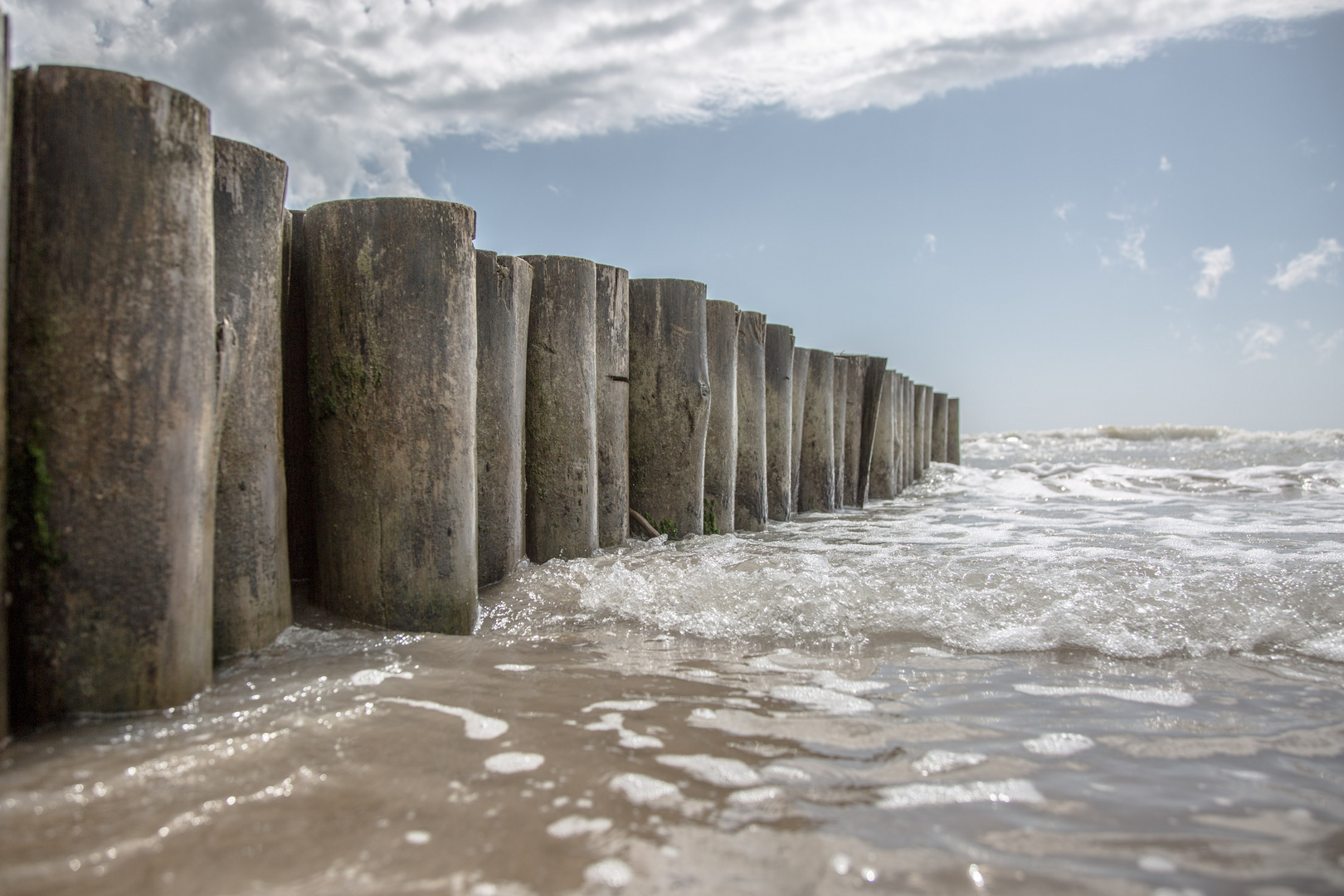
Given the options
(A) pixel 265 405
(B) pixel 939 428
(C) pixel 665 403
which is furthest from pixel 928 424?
(A) pixel 265 405

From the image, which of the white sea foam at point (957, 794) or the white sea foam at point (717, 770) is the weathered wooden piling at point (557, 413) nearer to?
the white sea foam at point (717, 770)

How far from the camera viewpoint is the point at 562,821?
167 cm

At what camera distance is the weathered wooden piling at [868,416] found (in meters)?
8.70

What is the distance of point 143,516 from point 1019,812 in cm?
216

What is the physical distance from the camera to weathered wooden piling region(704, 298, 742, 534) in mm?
5527

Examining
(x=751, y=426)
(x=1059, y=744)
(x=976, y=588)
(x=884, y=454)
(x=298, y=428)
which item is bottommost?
(x=1059, y=744)

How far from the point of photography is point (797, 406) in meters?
7.32

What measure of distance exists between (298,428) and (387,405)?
0.44 m

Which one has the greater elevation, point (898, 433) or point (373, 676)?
point (898, 433)

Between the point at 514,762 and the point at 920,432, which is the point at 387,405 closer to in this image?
the point at 514,762

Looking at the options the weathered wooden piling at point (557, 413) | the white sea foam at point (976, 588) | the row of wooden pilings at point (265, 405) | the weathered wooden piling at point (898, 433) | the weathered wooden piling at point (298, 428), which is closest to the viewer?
the row of wooden pilings at point (265, 405)

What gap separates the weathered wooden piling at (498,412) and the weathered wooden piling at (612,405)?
75cm

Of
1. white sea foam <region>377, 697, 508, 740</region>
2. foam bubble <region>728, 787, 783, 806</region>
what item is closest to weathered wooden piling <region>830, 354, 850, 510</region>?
white sea foam <region>377, 697, 508, 740</region>

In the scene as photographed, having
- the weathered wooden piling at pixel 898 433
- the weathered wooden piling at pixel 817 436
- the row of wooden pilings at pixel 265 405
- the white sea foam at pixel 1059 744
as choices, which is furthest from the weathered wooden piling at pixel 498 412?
the weathered wooden piling at pixel 898 433
